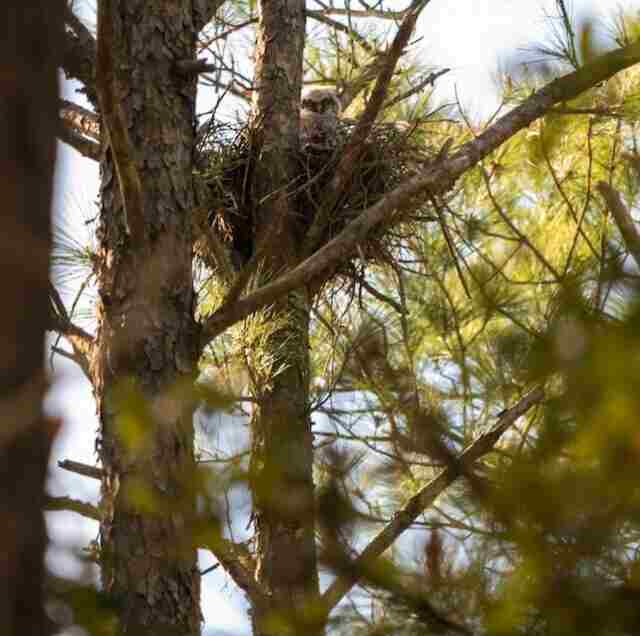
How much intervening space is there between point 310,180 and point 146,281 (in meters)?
1.50

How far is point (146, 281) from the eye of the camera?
319 cm

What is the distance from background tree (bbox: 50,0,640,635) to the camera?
5.68 feet

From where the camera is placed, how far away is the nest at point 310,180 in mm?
4594

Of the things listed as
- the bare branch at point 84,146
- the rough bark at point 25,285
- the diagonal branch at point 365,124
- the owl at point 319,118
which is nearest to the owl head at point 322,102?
the owl at point 319,118

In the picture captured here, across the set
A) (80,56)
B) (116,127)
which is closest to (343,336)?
(80,56)

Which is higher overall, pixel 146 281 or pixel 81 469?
pixel 146 281

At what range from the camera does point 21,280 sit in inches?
53.6

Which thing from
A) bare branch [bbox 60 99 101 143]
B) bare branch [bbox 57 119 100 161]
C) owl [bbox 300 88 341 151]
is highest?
owl [bbox 300 88 341 151]

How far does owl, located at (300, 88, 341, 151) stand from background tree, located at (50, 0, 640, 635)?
0.18 feet

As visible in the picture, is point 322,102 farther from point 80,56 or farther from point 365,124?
point 80,56

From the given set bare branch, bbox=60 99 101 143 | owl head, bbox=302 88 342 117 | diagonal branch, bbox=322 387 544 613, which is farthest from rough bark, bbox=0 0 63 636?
owl head, bbox=302 88 342 117

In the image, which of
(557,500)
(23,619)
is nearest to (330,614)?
(557,500)

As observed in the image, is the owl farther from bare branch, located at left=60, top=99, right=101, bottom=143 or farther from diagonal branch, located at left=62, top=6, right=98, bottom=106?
diagonal branch, located at left=62, top=6, right=98, bottom=106

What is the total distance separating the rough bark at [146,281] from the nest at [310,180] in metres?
1.11
